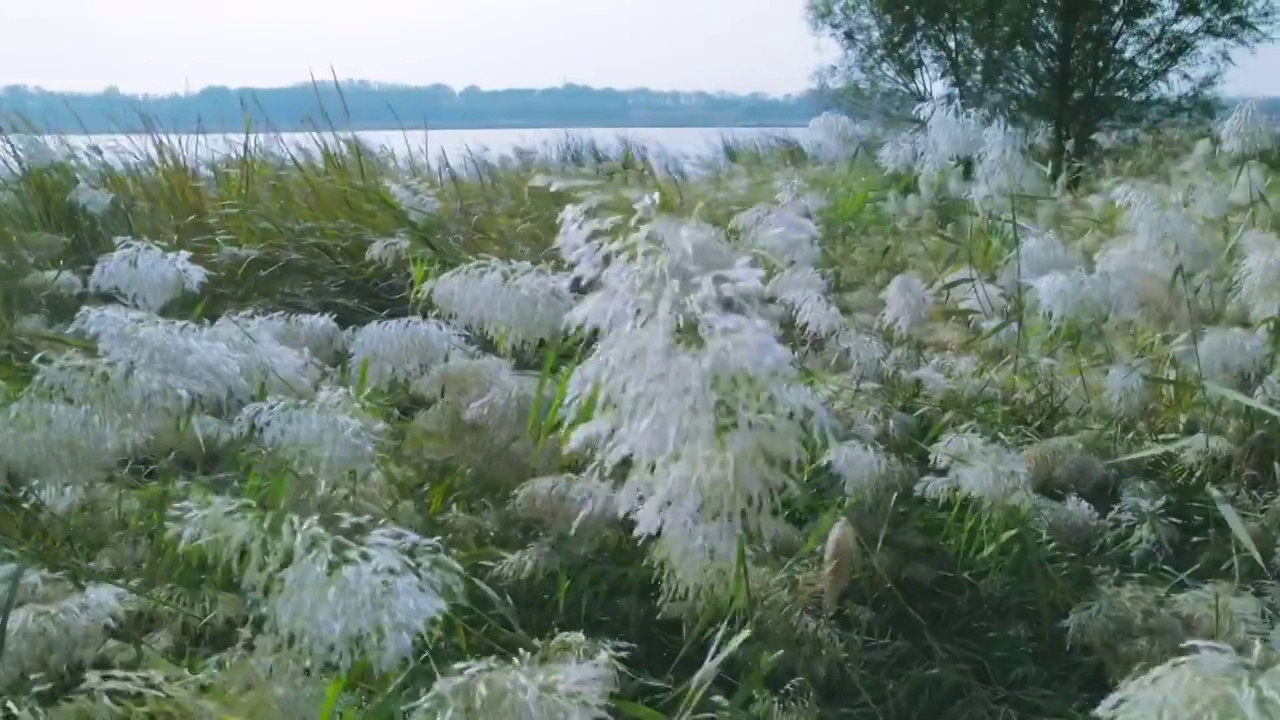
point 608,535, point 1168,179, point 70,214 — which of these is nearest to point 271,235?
point 70,214

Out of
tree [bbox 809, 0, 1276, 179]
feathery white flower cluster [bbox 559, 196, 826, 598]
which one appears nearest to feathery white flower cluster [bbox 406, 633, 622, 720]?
feathery white flower cluster [bbox 559, 196, 826, 598]

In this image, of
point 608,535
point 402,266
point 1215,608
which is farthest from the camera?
point 402,266

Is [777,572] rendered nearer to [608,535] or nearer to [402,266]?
[608,535]

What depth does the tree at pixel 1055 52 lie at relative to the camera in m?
5.77

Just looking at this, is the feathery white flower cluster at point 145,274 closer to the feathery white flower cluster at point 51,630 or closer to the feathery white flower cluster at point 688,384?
the feathery white flower cluster at point 51,630

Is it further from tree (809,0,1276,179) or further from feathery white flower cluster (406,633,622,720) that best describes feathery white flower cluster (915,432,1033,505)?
tree (809,0,1276,179)

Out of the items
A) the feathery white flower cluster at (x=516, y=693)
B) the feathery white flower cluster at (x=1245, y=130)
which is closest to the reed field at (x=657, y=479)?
the feathery white flower cluster at (x=516, y=693)

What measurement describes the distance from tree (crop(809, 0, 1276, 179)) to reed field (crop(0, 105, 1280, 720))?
2.75 m

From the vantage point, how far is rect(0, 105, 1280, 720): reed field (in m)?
1.45

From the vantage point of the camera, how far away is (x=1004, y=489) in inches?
76.0

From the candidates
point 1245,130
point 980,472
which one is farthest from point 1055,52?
point 980,472

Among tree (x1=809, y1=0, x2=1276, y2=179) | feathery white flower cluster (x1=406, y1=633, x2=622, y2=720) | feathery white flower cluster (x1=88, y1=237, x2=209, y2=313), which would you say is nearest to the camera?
feathery white flower cluster (x1=406, y1=633, x2=622, y2=720)

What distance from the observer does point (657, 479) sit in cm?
146

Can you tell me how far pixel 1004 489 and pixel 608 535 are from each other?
2.08 feet
